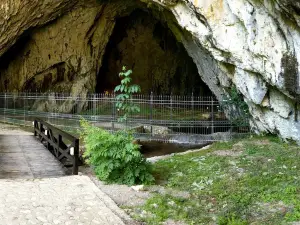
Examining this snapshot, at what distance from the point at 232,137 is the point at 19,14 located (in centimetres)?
1023

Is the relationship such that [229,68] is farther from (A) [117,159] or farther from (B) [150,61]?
(B) [150,61]

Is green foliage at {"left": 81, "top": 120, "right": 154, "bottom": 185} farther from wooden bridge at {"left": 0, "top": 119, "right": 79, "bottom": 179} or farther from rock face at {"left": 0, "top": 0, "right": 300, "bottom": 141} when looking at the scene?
rock face at {"left": 0, "top": 0, "right": 300, "bottom": 141}

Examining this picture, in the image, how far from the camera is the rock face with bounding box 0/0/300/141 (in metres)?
7.95

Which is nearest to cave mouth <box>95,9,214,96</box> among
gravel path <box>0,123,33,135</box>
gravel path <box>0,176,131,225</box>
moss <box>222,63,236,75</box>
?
gravel path <box>0,123,33,135</box>

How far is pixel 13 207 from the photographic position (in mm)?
5336

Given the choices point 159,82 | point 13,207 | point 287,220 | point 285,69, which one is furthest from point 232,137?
point 159,82

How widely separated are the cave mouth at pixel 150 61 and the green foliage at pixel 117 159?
55.8 ft

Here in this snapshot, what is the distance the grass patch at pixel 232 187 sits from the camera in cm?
519

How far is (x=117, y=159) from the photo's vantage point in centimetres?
668

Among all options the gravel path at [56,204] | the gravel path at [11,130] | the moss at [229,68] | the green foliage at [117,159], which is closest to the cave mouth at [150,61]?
the gravel path at [11,130]

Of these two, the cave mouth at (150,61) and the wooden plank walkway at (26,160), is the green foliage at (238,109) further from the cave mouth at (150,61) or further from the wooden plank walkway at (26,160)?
the cave mouth at (150,61)

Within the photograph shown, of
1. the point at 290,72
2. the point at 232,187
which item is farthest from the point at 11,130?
the point at 290,72

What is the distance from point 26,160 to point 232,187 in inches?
198

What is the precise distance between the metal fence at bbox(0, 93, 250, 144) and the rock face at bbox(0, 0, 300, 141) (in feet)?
3.88
